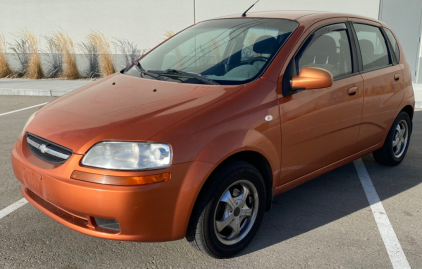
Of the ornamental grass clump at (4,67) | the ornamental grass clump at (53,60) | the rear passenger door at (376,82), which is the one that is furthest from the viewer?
the ornamental grass clump at (53,60)

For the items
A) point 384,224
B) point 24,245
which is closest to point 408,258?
point 384,224

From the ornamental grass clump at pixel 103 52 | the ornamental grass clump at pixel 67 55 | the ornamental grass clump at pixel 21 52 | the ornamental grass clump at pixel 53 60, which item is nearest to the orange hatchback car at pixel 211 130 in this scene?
the ornamental grass clump at pixel 103 52

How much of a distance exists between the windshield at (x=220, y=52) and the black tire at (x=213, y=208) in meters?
0.68

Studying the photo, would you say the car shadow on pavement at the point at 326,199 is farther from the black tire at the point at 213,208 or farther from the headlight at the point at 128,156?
the headlight at the point at 128,156

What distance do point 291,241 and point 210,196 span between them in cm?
88

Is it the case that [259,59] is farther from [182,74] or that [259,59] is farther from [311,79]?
[182,74]

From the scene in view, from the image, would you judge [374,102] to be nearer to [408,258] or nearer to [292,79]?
[292,79]

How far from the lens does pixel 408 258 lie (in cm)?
283

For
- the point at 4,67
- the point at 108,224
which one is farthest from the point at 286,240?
the point at 4,67

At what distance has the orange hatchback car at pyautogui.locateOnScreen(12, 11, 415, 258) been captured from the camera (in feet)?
7.78

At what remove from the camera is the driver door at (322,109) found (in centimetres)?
303

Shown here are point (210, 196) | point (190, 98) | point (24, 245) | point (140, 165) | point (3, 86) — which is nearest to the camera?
point (140, 165)

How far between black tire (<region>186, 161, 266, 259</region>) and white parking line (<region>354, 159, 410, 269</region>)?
Answer: 1.07 metres

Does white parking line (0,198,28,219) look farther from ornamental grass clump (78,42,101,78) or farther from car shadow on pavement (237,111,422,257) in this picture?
ornamental grass clump (78,42,101,78)
